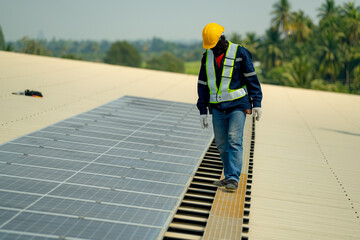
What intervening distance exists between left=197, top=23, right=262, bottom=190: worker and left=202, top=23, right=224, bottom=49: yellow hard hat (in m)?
0.04

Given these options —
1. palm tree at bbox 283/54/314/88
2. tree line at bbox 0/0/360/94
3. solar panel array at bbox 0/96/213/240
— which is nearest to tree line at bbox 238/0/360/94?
tree line at bbox 0/0/360/94

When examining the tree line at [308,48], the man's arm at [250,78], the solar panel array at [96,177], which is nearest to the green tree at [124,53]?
the tree line at [308,48]

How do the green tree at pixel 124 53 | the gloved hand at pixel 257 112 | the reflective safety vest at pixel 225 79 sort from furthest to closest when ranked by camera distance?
the green tree at pixel 124 53 → the gloved hand at pixel 257 112 → the reflective safety vest at pixel 225 79

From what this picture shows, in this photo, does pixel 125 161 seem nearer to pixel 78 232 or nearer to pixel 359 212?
pixel 78 232

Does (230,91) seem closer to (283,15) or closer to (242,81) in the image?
(242,81)

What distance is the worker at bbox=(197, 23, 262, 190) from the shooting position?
654 centimetres

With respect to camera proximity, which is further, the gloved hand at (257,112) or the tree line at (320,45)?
the tree line at (320,45)

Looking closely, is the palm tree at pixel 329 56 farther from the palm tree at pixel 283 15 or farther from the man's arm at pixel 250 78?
the man's arm at pixel 250 78

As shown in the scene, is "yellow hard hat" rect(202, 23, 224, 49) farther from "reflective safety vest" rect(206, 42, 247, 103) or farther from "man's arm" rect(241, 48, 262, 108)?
"man's arm" rect(241, 48, 262, 108)

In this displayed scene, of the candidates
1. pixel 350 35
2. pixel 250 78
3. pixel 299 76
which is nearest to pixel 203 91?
pixel 250 78

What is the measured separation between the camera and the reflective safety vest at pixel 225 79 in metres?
6.52

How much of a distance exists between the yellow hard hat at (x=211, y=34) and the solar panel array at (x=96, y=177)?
6.77ft

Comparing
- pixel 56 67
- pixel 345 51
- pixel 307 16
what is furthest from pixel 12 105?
pixel 307 16

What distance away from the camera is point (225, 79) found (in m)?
6.60
